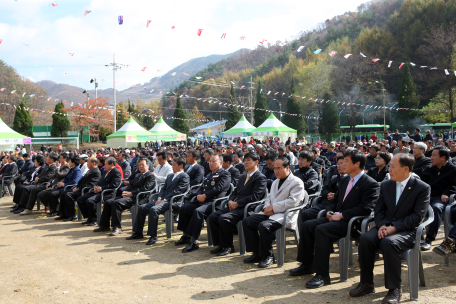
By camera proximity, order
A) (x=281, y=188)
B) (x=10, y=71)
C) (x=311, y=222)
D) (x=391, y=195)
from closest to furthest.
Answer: (x=391, y=195), (x=311, y=222), (x=281, y=188), (x=10, y=71)

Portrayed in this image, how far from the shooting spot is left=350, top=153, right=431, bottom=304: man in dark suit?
130 inches

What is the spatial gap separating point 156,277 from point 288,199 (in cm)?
194

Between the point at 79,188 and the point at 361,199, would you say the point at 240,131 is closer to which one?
the point at 79,188

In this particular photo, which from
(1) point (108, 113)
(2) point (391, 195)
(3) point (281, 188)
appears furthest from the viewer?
(1) point (108, 113)

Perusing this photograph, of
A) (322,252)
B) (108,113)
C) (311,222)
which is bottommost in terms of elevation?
(322,252)

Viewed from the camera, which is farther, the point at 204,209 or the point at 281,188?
the point at 204,209

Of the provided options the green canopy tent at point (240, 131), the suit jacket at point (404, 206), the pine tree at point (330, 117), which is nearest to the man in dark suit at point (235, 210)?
the suit jacket at point (404, 206)

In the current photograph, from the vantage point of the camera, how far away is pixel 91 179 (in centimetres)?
784

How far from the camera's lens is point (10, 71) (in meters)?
50.8

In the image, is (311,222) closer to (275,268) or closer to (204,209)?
(275,268)

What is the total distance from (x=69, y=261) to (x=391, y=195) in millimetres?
Result: 4373

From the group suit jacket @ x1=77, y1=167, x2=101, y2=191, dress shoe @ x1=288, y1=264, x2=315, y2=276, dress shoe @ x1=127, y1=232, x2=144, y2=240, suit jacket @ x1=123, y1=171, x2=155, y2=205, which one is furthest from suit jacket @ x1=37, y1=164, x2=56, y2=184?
dress shoe @ x1=288, y1=264, x2=315, y2=276

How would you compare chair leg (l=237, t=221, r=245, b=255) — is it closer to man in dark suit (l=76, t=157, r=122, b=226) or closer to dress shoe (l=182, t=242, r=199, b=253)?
dress shoe (l=182, t=242, r=199, b=253)

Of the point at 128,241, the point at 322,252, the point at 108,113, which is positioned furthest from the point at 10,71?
the point at 322,252
